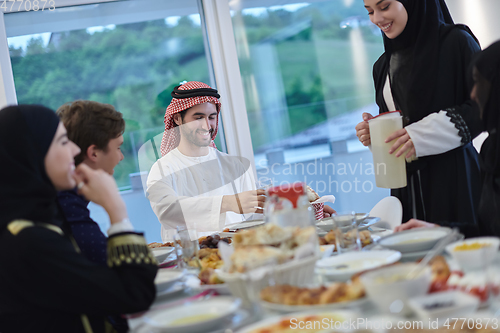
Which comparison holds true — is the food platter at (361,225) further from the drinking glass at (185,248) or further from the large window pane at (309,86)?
the large window pane at (309,86)

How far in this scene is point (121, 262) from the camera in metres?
1.18

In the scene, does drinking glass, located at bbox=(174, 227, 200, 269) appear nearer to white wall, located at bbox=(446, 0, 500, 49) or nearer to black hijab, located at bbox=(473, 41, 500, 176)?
black hijab, located at bbox=(473, 41, 500, 176)

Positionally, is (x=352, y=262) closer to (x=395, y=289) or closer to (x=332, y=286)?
(x=332, y=286)

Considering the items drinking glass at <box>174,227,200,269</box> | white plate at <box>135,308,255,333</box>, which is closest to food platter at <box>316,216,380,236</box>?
drinking glass at <box>174,227,200,269</box>

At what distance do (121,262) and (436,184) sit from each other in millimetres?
1744

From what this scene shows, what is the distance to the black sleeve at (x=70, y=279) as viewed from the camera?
112 cm

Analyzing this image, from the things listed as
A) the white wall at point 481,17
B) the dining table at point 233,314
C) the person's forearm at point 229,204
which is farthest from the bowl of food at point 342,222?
the white wall at point 481,17

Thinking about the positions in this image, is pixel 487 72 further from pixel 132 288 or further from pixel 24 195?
pixel 24 195

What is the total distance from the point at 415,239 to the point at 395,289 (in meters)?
0.62

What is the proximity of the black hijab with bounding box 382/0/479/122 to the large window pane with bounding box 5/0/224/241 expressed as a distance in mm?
2365

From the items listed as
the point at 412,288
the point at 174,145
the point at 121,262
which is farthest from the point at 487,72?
the point at 174,145

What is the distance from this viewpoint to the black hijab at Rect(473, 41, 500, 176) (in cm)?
140

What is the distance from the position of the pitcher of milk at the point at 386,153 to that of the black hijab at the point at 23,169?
4.48 ft

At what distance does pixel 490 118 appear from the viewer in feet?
4.75
